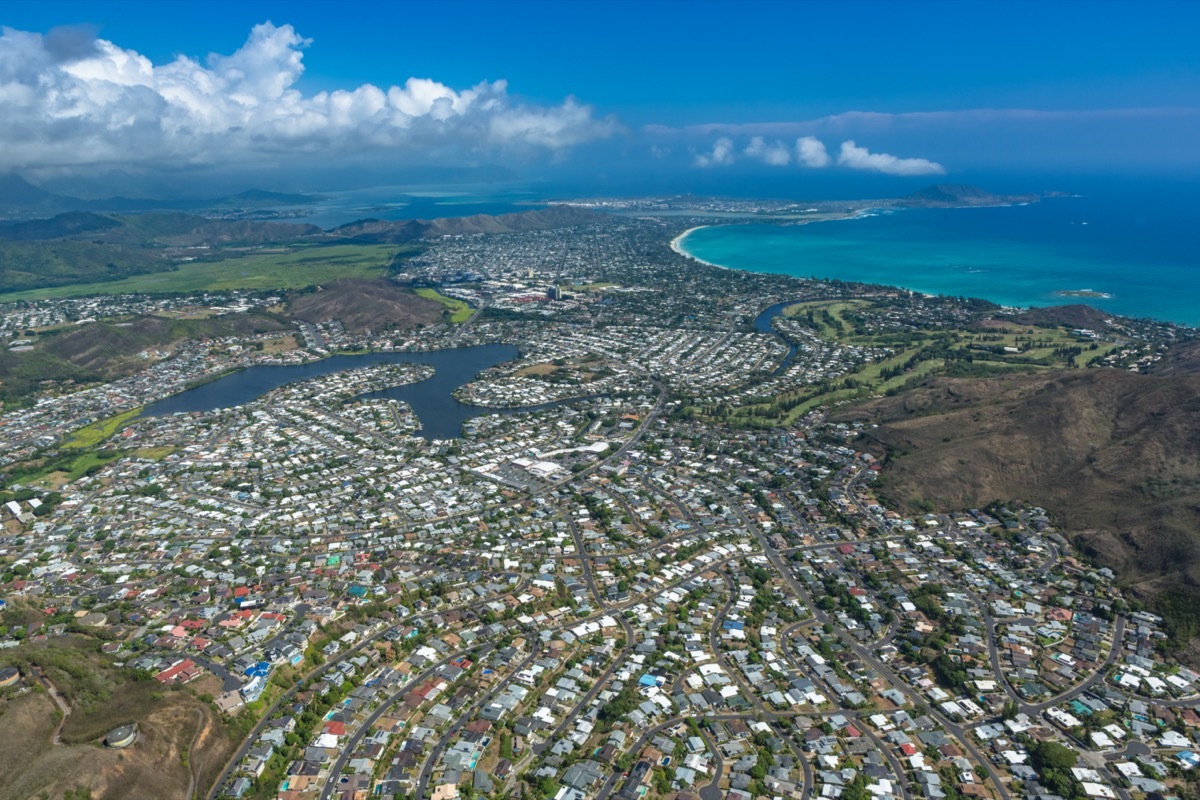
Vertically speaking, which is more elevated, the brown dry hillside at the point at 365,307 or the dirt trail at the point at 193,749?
the brown dry hillside at the point at 365,307

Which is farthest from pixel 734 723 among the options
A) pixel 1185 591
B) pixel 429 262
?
pixel 429 262

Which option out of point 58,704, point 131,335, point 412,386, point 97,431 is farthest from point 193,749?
point 131,335

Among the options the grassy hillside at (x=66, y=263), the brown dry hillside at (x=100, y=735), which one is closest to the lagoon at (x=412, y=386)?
the brown dry hillside at (x=100, y=735)

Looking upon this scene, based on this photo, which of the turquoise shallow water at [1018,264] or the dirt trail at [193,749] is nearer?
the dirt trail at [193,749]

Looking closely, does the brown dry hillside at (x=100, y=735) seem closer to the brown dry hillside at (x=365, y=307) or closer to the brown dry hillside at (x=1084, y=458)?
the brown dry hillside at (x=1084, y=458)

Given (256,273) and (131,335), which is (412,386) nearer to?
(131,335)

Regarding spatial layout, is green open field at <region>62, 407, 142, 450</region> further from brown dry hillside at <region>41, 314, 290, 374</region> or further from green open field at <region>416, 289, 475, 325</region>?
green open field at <region>416, 289, 475, 325</region>
